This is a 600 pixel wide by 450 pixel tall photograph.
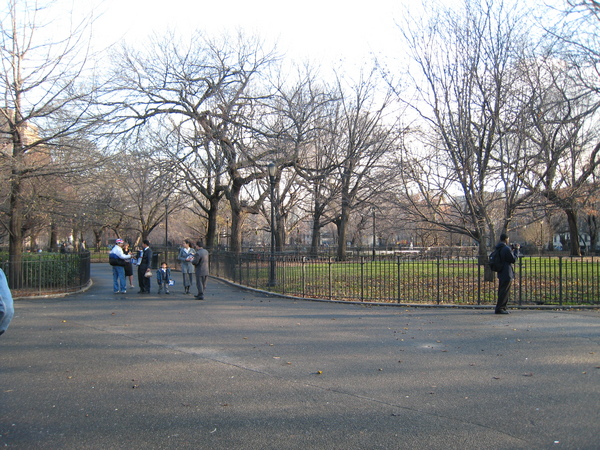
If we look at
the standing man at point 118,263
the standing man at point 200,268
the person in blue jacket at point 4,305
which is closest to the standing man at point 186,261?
the standing man at point 200,268

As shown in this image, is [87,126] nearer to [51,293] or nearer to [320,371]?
[51,293]

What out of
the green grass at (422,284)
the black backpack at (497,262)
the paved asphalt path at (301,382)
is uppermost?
the black backpack at (497,262)

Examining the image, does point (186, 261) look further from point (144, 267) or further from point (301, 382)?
point (301, 382)

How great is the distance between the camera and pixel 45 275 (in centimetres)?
1614

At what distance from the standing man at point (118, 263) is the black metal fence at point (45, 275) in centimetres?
160

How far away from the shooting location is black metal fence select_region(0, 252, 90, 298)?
15.5m

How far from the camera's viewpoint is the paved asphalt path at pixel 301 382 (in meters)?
4.36

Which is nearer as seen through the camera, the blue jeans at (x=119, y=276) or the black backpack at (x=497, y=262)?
the black backpack at (x=497, y=262)

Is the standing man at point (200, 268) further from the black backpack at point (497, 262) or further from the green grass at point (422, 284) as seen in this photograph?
the black backpack at point (497, 262)

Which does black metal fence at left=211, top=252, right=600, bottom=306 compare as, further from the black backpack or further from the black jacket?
the black backpack

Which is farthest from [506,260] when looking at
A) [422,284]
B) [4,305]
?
[4,305]

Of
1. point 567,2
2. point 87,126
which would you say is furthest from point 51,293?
point 567,2

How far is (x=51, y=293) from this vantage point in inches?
609

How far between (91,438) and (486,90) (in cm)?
1426
